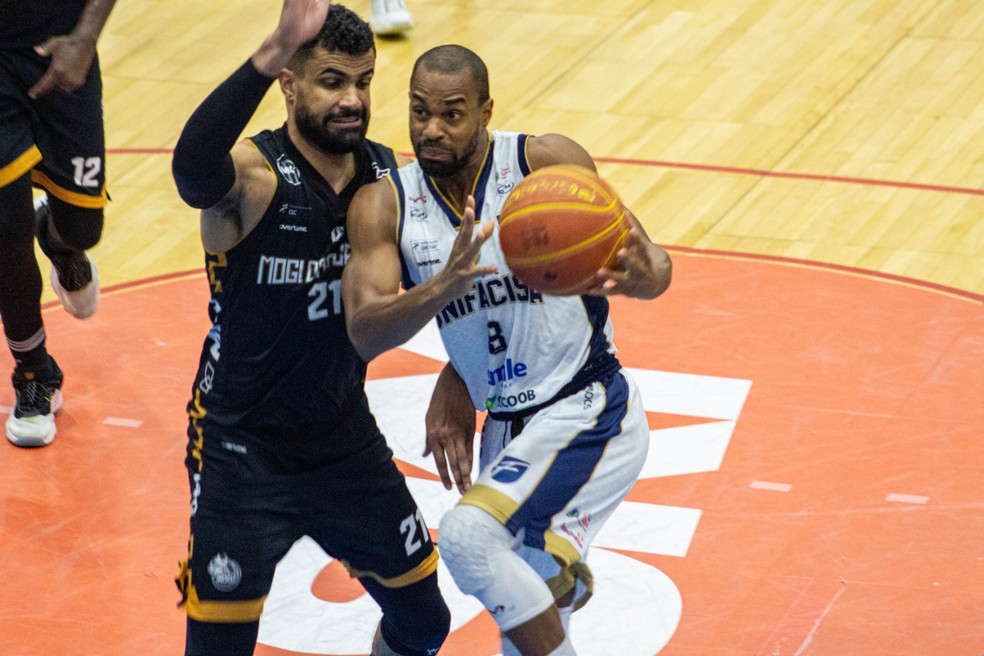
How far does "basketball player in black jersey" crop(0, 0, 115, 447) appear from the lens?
22.3ft

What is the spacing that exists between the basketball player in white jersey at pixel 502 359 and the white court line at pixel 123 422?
2698mm

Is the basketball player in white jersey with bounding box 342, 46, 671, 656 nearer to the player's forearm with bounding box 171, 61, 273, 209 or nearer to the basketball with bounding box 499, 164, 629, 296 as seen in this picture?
the basketball with bounding box 499, 164, 629, 296

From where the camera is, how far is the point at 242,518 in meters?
5.09

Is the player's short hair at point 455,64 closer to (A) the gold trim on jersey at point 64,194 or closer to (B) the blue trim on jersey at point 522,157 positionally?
(B) the blue trim on jersey at point 522,157

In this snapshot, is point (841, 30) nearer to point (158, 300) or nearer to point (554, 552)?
point (158, 300)

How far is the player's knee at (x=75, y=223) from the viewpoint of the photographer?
7.41 m

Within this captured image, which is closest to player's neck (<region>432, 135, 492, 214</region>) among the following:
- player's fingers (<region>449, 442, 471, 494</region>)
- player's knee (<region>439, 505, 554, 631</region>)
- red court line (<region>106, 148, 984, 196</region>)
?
player's fingers (<region>449, 442, 471, 494</region>)

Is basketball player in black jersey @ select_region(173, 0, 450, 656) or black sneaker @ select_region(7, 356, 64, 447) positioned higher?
basketball player in black jersey @ select_region(173, 0, 450, 656)

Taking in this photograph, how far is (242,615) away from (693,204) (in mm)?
5281

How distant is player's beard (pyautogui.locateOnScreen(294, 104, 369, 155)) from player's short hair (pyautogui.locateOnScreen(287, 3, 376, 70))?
17 cm

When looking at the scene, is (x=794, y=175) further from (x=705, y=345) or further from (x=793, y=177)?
(x=705, y=345)

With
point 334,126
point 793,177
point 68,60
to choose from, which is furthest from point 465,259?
point 793,177

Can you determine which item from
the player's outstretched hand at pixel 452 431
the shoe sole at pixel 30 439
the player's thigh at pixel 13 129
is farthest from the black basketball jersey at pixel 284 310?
the shoe sole at pixel 30 439

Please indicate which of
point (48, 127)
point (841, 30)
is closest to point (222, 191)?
point (48, 127)
